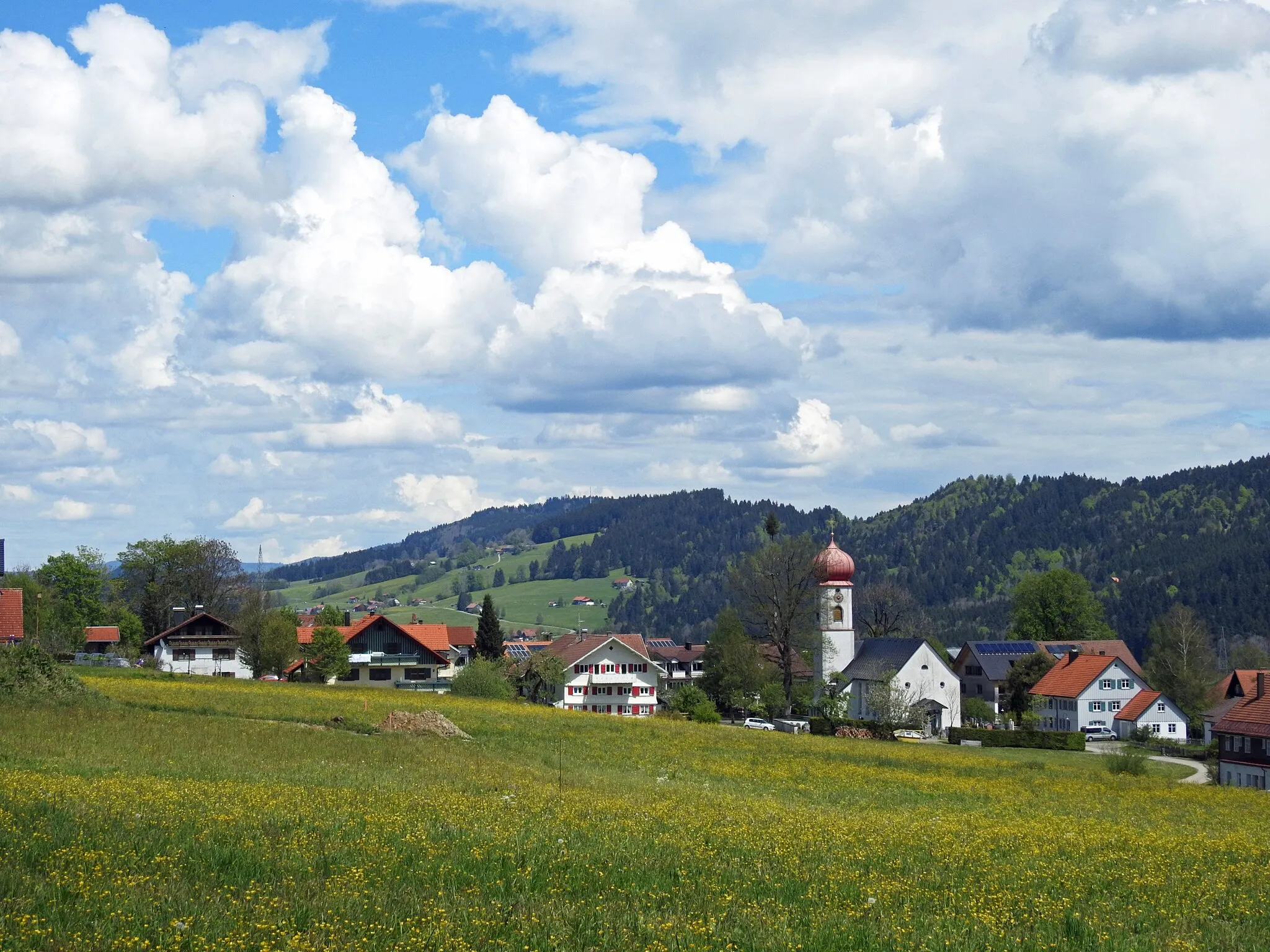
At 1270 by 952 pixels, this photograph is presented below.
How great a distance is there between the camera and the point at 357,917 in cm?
1219

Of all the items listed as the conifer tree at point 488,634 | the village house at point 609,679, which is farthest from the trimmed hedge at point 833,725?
the conifer tree at point 488,634

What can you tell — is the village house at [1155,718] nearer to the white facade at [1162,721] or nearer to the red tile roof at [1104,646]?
the white facade at [1162,721]

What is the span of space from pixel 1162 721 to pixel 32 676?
95694 mm

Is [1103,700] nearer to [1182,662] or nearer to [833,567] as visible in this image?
[1182,662]

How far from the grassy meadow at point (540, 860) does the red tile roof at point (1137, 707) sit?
75.6 m

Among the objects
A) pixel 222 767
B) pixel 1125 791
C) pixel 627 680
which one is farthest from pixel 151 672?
pixel 1125 791

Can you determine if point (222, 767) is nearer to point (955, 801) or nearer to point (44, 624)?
point (955, 801)

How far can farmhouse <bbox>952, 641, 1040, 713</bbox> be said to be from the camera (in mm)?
136500

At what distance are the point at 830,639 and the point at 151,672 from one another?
206 ft

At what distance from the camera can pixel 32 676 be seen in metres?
42.4

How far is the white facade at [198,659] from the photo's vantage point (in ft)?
348

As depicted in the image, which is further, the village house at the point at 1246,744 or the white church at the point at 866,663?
the white church at the point at 866,663

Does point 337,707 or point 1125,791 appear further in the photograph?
point 337,707

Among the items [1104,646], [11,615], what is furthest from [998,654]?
[11,615]
